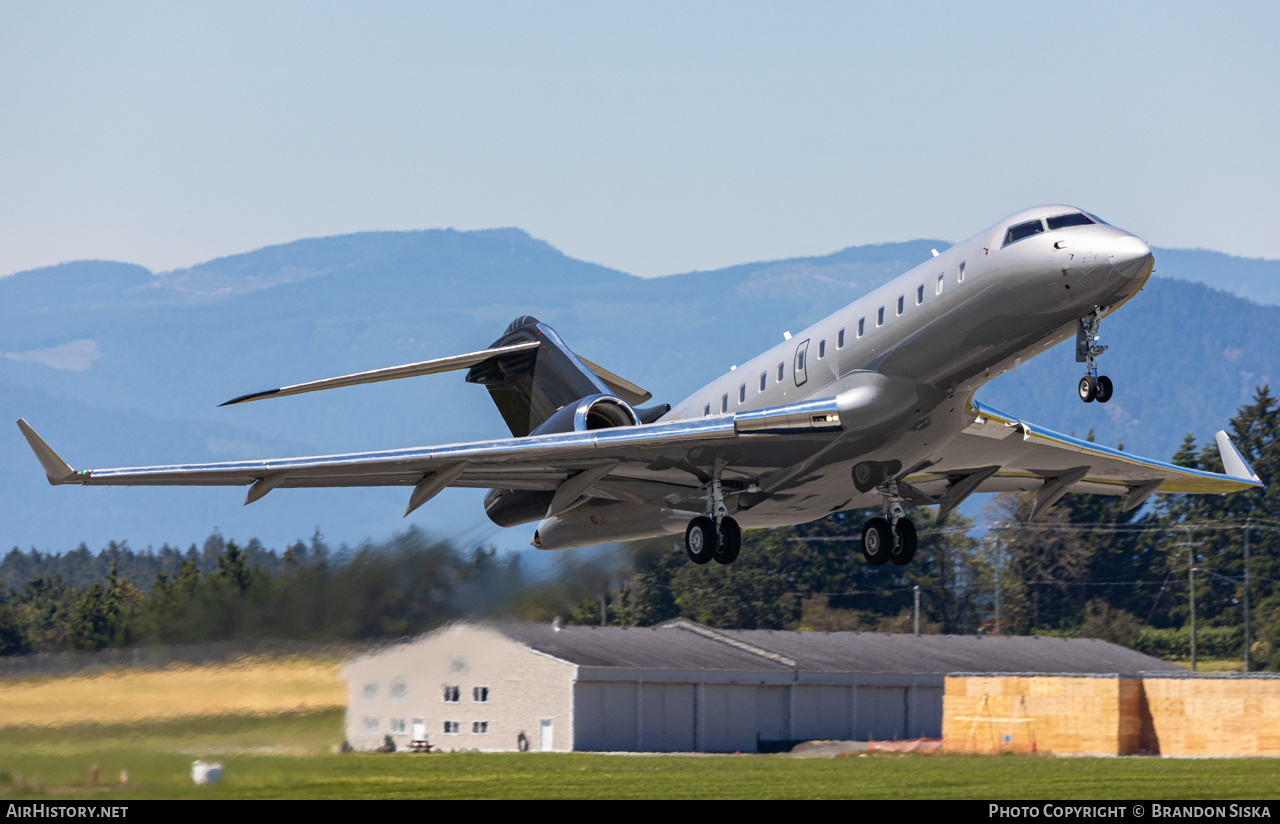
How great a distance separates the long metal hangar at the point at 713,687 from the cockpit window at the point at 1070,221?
1683 cm

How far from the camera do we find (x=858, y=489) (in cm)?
2423

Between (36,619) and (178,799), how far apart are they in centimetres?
797

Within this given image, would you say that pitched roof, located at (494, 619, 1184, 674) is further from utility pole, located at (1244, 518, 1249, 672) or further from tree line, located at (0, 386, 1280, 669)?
utility pole, located at (1244, 518, 1249, 672)

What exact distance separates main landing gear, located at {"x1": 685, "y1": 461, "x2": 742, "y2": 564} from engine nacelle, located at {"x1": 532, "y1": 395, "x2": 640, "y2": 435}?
8.09 ft

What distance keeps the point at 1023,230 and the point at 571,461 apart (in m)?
8.15

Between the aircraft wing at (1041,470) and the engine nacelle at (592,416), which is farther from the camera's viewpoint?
the engine nacelle at (592,416)

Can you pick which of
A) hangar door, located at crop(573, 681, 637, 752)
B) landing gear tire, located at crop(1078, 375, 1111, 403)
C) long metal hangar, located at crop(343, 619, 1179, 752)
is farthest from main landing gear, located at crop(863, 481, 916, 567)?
hangar door, located at crop(573, 681, 637, 752)

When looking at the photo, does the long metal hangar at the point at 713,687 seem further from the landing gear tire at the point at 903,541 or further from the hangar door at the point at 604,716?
the landing gear tire at the point at 903,541

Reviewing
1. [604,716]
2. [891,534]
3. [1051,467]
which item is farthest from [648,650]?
[891,534]

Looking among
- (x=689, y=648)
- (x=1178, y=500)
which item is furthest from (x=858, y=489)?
(x=1178, y=500)

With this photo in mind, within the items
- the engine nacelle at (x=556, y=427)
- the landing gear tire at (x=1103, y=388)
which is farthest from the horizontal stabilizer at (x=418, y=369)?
the landing gear tire at (x=1103, y=388)

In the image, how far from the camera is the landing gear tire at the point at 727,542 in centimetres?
2397

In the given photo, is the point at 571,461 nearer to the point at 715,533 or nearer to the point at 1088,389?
the point at 715,533

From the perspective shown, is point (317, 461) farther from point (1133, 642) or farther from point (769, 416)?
point (1133, 642)
